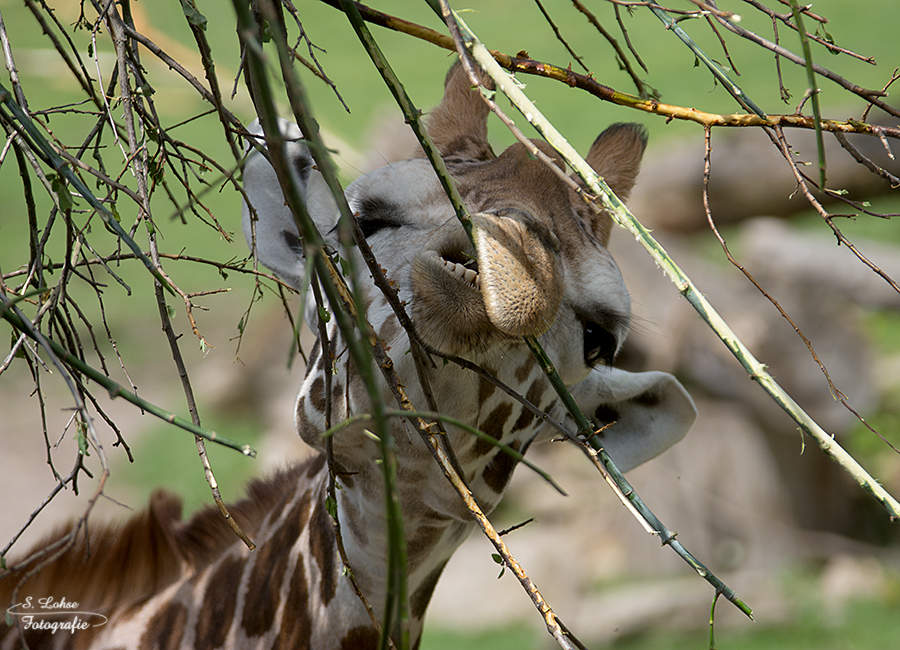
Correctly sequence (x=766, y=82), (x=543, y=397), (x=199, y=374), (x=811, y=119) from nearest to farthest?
(x=811, y=119) → (x=543, y=397) → (x=199, y=374) → (x=766, y=82)

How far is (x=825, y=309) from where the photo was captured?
6500mm

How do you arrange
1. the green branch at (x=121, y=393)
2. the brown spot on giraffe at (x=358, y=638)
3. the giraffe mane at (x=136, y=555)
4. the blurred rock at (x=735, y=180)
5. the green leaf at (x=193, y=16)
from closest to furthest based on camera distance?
the green branch at (x=121, y=393), the green leaf at (x=193, y=16), the brown spot on giraffe at (x=358, y=638), the giraffe mane at (x=136, y=555), the blurred rock at (x=735, y=180)

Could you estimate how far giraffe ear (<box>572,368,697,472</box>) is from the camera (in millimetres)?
2107

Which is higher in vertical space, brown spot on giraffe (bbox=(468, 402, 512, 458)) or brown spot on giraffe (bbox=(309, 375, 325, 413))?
brown spot on giraffe (bbox=(309, 375, 325, 413))

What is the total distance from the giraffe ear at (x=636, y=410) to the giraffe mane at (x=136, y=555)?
941 millimetres

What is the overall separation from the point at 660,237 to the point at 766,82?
436 inches

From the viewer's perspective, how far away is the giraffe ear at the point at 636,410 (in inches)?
83.0

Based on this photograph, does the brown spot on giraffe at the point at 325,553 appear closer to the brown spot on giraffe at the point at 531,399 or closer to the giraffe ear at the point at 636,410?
the brown spot on giraffe at the point at 531,399

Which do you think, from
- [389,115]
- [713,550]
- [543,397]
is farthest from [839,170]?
[543,397]

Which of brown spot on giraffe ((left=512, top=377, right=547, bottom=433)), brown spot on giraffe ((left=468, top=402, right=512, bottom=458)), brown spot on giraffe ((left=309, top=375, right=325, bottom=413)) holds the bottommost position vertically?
brown spot on giraffe ((left=468, top=402, right=512, bottom=458))


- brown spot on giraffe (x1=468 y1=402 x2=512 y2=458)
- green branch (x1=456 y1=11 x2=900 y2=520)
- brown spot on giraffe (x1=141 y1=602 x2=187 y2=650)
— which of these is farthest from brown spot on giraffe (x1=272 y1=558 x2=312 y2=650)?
green branch (x1=456 y1=11 x2=900 y2=520)

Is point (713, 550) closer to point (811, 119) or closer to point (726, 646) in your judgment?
point (726, 646)

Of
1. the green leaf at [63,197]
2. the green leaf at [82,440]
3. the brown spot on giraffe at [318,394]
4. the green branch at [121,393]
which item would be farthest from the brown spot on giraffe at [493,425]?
the green leaf at [63,197]

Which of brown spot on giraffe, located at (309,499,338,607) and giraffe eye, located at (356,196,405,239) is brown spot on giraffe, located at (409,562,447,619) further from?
giraffe eye, located at (356,196,405,239)
